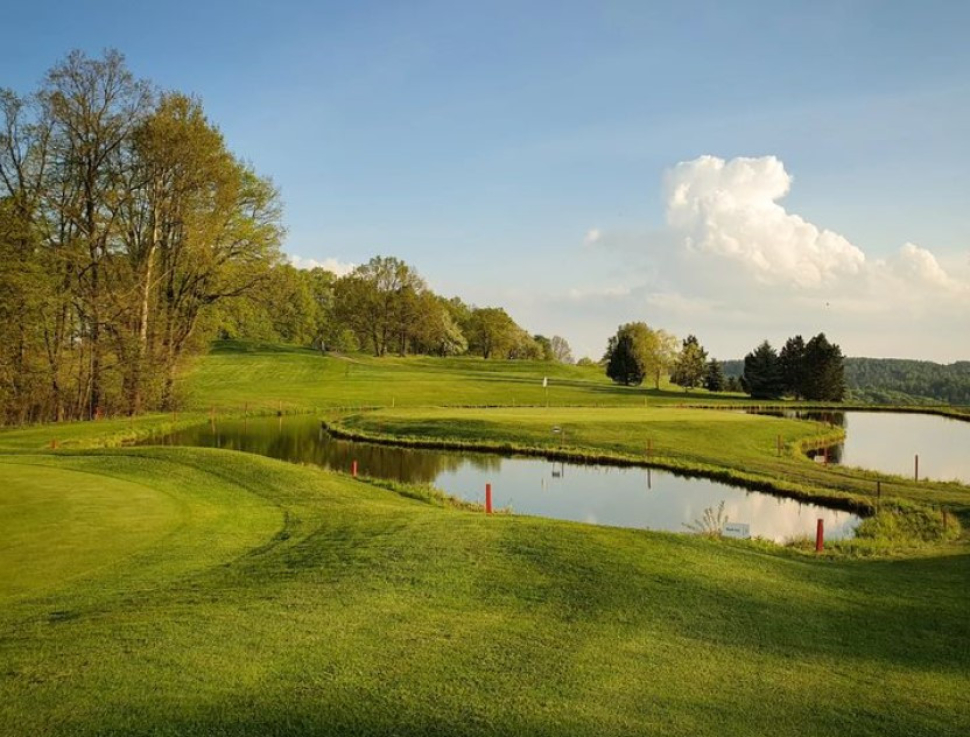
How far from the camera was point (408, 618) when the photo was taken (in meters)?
8.55

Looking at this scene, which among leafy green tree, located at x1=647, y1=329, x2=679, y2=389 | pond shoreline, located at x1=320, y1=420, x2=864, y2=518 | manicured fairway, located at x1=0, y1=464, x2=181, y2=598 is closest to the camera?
manicured fairway, located at x1=0, y1=464, x2=181, y2=598

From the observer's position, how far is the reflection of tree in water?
3300 cm

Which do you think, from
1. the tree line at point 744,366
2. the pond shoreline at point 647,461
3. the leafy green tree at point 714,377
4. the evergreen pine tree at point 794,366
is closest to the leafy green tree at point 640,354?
the tree line at point 744,366

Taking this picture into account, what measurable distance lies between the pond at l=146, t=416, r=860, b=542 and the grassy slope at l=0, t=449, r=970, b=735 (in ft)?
34.0

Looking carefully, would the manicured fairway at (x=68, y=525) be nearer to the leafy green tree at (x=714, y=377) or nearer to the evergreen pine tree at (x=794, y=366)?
the evergreen pine tree at (x=794, y=366)

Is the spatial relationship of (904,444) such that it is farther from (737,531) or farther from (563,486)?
(737,531)

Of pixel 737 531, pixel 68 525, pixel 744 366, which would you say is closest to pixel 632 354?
pixel 744 366

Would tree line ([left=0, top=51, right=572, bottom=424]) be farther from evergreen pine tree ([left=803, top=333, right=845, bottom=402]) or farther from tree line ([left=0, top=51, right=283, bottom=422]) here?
evergreen pine tree ([left=803, top=333, right=845, bottom=402])

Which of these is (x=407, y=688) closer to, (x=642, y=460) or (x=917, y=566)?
(x=917, y=566)

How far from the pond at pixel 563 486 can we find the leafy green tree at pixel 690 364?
68.8 m

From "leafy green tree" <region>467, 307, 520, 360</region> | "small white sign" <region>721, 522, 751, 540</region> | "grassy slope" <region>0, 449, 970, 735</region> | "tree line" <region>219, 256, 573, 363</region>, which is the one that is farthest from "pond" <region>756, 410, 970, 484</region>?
"leafy green tree" <region>467, 307, 520, 360</region>

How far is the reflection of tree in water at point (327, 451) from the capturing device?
3300 cm

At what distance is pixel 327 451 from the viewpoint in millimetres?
37906

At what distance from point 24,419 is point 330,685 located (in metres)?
38.9
